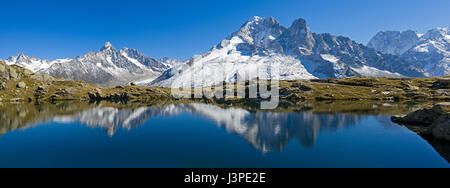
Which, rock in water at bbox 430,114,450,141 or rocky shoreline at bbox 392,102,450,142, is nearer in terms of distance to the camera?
rock in water at bbox 430,114,450,141

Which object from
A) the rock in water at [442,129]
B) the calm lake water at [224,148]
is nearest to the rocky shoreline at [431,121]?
the rock in water at [442,129]

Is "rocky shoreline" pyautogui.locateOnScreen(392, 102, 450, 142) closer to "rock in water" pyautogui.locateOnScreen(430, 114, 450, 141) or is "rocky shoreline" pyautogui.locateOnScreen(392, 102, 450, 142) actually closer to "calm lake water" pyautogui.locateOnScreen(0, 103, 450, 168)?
"rock in water" pyautogui.locateOnScreen(430, 114, 450, 141)

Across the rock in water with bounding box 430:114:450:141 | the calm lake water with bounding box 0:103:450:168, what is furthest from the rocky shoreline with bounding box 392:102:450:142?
the calm lake water with bounding box 0:103:450:168

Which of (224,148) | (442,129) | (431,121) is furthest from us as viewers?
(431,121)

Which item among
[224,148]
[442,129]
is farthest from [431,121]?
[224,148]

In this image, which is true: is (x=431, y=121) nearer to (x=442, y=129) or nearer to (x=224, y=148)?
(x=442, y=129)

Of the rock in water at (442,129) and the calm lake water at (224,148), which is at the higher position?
the rock in water at (442,129)

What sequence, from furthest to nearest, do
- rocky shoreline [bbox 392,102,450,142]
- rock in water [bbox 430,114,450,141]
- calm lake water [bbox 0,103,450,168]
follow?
rocky shoreline [bbox 392,102,450,142]
rock in water [bbox 430,114,450,141]
calm lake water [bbox 0,103,450,168]

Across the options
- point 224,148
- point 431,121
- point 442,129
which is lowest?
point 224,148

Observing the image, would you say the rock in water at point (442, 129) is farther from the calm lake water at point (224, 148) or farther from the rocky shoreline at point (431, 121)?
the calm lake water at point (224, 148)

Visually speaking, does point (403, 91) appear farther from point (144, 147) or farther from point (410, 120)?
point (144, 147)

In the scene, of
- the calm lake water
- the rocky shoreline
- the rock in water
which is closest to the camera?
the calm lake water

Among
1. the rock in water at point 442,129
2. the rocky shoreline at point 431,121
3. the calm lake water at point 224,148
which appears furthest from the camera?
the rocky shoreline at point 431,121
